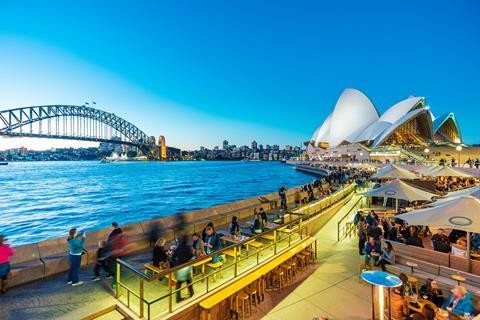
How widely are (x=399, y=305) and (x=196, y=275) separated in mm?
3884

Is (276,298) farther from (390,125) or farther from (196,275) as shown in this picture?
(390,125)

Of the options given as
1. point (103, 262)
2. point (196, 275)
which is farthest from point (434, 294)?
point (103, 262)

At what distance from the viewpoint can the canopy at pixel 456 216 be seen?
568 centimetres

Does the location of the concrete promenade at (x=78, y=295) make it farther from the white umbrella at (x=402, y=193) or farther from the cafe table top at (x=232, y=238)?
the white umbrella at (x=402, y=193)

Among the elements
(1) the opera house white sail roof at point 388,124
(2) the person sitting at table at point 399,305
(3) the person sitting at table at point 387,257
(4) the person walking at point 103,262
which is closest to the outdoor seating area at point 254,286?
(3) the person sitting at table at point 387,257

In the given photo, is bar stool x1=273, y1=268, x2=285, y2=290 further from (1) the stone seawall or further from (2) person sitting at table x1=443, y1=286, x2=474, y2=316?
(1) the stone seawall

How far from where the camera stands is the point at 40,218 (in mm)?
21891

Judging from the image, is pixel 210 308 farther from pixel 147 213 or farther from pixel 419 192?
pixel 147 213

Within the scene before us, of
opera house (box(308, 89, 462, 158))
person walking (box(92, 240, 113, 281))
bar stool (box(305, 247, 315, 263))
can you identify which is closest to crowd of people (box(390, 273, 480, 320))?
bar stool (box(305, 247, 315, 263))

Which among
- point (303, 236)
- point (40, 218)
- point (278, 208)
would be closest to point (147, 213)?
point (40, 218)

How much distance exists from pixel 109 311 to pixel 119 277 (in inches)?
21.7

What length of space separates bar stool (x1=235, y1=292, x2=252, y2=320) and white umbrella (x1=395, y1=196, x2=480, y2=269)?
14.1 ft

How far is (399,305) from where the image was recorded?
497 cm

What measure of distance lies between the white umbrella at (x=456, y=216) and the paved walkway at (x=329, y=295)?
7.08ft
